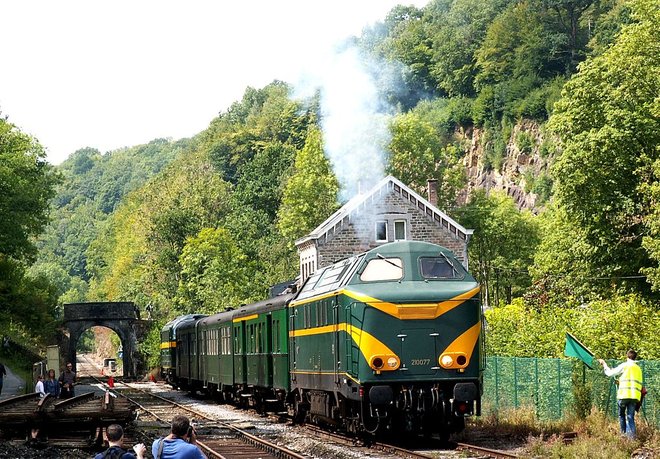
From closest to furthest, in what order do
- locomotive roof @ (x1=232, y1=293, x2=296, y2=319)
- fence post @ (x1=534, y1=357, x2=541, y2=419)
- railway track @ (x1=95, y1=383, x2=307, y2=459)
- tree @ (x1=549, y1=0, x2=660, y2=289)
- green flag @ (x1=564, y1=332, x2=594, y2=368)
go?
railway track @ (x1=95, y1=383, x2=307, y2=459), green flag @ (x1=564, y1=332, x2=594, y2=368), fence post @ (x1=534, y1=357, x2=541, y2=419), locomotive roof @ (x1=232, y1=293, x2=296, y2=319), tree @ (x1=549, y1=0, x2=660, y2=289)

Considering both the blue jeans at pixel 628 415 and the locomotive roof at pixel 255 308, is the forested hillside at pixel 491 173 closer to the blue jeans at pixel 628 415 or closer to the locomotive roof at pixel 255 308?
the blue jeans at pixel 628 415

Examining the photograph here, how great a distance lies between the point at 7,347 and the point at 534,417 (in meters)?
48.6

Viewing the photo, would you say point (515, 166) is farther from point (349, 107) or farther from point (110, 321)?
point (349, 107)

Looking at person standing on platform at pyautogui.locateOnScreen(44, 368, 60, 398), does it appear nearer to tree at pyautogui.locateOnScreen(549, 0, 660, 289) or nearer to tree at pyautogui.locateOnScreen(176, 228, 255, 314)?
tree at pyautogui.locateOnScreen(549, 0, 660, 289)

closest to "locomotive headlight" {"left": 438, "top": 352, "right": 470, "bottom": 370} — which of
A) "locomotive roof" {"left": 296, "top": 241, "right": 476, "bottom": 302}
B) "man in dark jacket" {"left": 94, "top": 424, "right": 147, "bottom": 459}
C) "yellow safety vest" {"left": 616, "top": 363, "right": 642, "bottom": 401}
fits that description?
"locomotive roof" {"left": 296, "top": 241, "right": 476, "bottom": 302}

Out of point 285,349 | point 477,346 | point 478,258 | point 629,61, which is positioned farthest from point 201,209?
point 477,346

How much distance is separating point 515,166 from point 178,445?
110560 millimetres

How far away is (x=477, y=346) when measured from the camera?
834 inches

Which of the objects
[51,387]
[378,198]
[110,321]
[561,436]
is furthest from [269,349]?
[110,321]

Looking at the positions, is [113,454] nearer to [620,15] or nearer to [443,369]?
[443,369]

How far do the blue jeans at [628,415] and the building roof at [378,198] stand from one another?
1353 inches

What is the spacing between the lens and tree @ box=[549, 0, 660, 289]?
156 feet

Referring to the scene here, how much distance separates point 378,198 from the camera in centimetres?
6206

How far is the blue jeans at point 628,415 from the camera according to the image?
20.0 m
